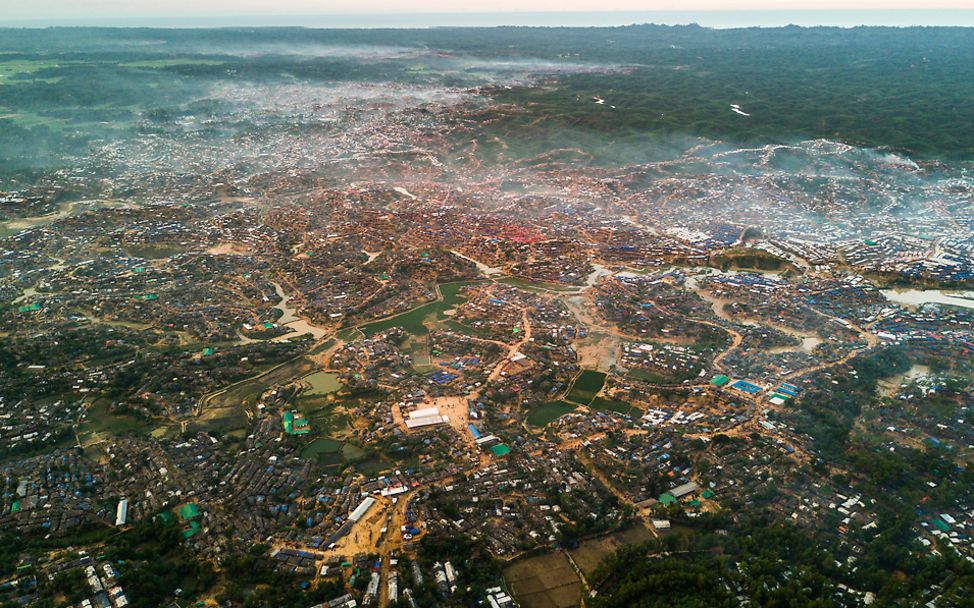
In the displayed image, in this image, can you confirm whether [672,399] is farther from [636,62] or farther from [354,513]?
[636,62]

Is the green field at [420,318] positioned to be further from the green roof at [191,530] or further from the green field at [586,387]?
the green roof at [191,530]

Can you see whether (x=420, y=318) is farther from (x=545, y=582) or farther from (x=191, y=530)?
(x=545, y=582)

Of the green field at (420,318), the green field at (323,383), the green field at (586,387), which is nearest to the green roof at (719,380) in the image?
the green field at (586,387)

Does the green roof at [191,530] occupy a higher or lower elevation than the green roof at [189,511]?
lower

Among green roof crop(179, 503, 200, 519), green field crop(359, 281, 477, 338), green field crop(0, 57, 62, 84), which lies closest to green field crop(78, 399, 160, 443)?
green roof crop(179, 503, 200, 519)

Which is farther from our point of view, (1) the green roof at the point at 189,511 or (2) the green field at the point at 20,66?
(2) the green field at the point at 20,66

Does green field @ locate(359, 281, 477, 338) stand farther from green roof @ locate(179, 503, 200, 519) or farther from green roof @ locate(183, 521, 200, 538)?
green roof @ locate(183, 521, 200, 538)
